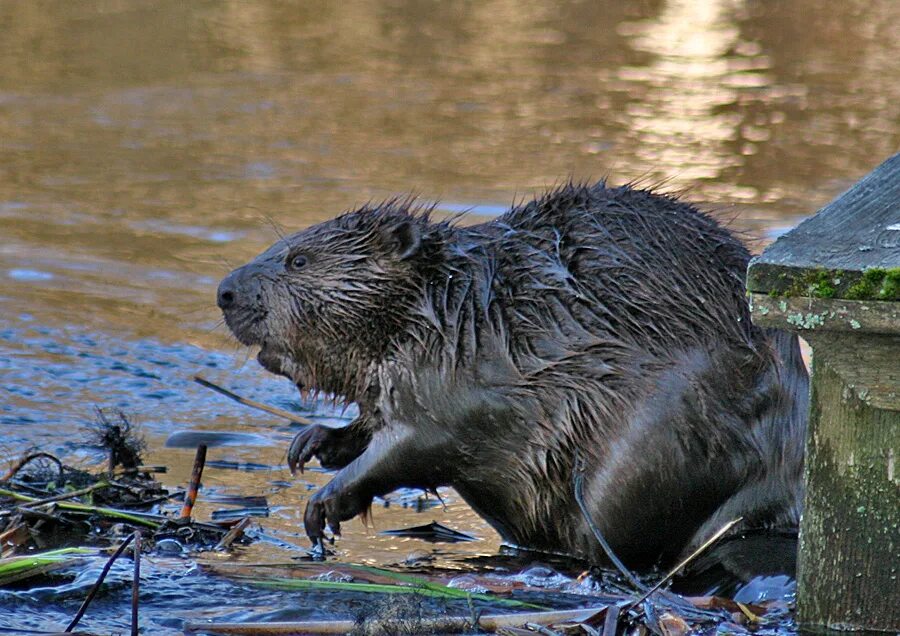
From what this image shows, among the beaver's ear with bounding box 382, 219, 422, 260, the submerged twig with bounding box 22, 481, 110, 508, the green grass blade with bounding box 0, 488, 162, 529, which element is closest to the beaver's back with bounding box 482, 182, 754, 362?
the beaver's ear with bounding box 382, 219, 422, 260

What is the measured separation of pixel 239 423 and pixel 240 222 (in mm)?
2601

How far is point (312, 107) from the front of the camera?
967 cm

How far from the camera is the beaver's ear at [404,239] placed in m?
3.82

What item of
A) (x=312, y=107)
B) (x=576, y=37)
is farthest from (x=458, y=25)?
(x=312, y=107)

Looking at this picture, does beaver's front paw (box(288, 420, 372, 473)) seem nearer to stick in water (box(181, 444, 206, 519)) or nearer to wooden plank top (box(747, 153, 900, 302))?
stick in water (box(181, 444, 206, 519))

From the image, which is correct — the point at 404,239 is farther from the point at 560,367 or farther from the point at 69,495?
the point at 69,495

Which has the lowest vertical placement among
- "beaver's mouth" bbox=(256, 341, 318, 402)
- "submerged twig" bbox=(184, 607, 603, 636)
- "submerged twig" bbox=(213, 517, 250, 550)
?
"submerged twig" bbox=(184, 607, 603, 636)

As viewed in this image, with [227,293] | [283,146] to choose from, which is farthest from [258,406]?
[283,146]

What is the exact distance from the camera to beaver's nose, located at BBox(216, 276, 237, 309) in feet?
12.9

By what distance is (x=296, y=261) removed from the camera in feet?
13.0

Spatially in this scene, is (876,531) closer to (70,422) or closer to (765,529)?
(765,529)

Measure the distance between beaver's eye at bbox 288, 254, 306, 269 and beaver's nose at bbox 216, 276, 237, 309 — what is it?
0.16m

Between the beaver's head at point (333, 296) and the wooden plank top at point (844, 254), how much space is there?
1253mm

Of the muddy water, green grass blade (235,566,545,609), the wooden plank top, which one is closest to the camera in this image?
the wooden plank top
